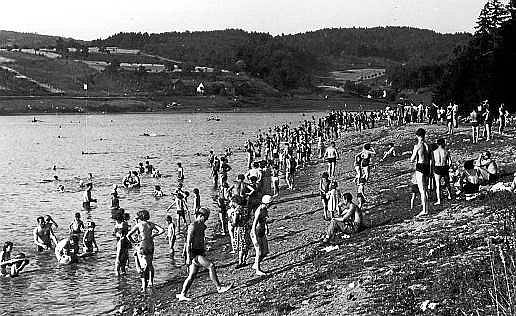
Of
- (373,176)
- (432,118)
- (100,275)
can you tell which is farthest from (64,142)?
(100,275)

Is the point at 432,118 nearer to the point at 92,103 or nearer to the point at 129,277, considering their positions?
the point at 129,277

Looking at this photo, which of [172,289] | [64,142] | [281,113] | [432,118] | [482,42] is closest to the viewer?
[172,289]

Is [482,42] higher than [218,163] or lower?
higher

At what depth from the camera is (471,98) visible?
62.1 m

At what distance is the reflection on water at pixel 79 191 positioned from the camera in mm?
18969

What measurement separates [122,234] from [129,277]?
140cm

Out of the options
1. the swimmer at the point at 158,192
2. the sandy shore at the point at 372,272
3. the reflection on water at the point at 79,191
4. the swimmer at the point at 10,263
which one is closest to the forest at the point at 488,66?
the reflection on water at the point at 79,191

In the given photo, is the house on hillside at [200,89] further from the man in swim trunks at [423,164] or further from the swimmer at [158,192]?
the man in swim trunks at [423,164]

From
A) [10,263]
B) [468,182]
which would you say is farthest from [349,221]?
[10,263]

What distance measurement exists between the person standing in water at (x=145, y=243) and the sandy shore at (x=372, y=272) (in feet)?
1.43

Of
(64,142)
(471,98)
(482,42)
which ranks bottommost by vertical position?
(64,142)

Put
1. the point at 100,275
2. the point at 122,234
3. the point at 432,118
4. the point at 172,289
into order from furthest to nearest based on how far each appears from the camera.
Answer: the point at 432,118
the point at 100,275
the point at 122,234
the point at 172,289

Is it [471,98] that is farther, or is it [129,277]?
[471,98]

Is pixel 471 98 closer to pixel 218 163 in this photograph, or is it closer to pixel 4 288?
pixel 218 163
